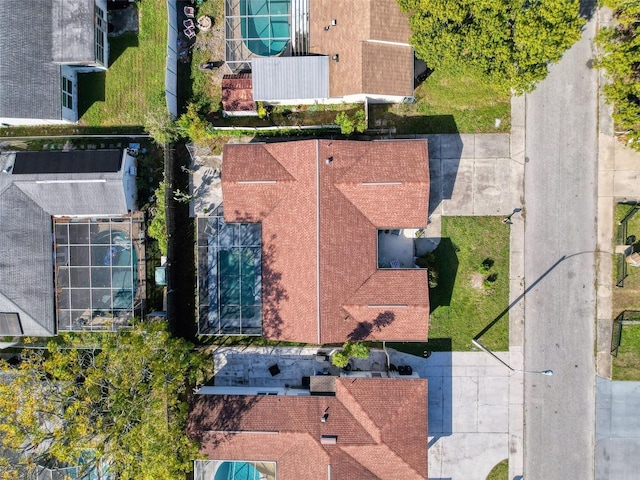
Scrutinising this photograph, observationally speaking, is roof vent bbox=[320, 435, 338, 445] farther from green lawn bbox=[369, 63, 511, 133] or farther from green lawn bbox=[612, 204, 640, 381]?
green lawn bbox=[369, 63, 511, 133]

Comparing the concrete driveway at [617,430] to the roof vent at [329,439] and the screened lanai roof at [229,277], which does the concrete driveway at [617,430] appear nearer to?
the roof vent at [329,439]

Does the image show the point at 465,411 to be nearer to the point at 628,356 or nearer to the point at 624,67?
the point at 628,356

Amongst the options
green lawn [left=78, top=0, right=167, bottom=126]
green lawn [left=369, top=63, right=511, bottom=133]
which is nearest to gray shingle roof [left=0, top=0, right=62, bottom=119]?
green lawn [left=78, top=0, right=167, bottom=126]

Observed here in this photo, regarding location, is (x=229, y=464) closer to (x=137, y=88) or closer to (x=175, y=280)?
(x=175, y=280)

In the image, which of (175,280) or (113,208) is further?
(175,280)

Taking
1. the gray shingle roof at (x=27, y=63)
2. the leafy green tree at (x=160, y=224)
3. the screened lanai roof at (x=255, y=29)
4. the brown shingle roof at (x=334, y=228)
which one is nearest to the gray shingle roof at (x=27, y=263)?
the gray shingle roof at (x=27, y=63)

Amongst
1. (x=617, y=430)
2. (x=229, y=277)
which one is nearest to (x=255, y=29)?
(x=229, y=277)

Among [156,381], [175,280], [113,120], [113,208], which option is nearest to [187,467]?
[156,381]
